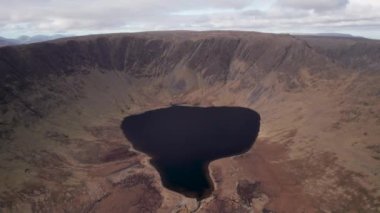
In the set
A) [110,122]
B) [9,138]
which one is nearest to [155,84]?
[110,122]

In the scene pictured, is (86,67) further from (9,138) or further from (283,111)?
(283,111)

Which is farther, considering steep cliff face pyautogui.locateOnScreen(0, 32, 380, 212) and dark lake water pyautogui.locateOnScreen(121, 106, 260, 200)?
dark lake water pyautogui.locateOnScreen(121, 106, 260, 200)

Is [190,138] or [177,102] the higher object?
[190,138]

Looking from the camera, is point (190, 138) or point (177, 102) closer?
point (190, 138)

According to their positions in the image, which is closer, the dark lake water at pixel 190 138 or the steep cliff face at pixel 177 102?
the steep cliff face at pixel 177 102
